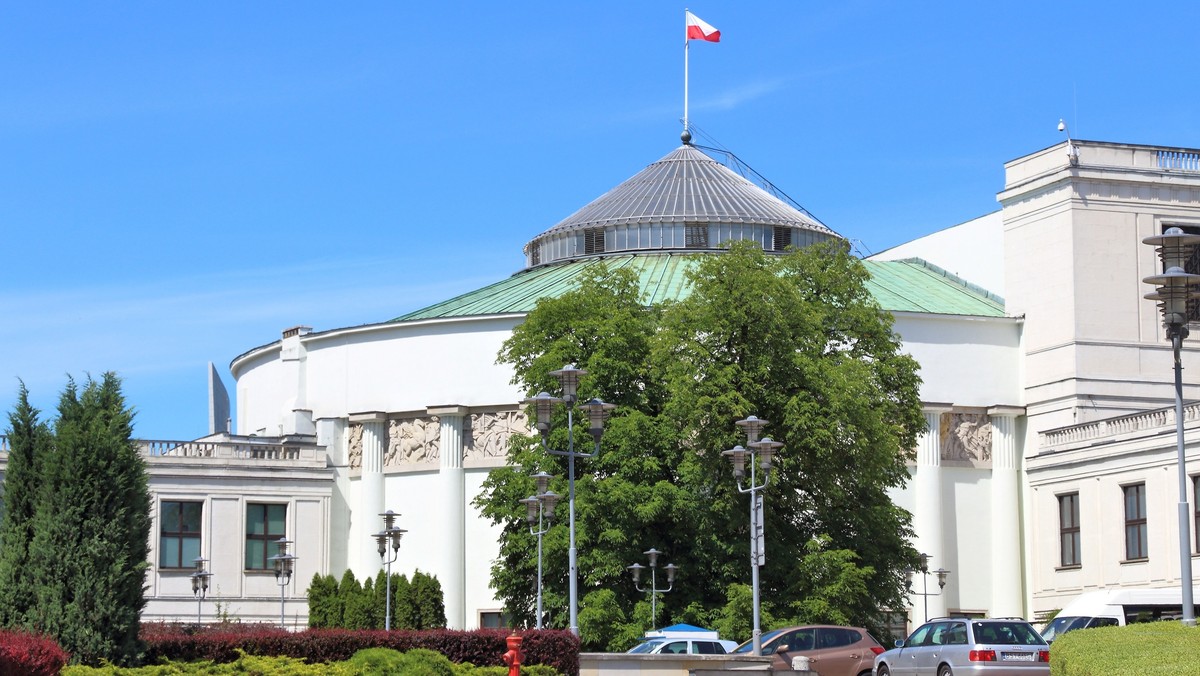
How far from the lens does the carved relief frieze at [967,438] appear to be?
65312mm

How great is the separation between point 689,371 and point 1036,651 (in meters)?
17.6

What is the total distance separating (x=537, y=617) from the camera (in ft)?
161

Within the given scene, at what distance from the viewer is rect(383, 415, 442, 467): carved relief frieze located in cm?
6619

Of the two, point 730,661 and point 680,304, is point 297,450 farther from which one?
point 730,661

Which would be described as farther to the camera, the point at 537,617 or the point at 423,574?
the point at 423,574

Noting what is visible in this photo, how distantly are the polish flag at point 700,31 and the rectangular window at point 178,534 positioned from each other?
2920 cm

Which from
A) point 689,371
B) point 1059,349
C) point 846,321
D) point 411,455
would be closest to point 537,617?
point 689,371

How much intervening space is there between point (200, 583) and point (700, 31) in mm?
31736

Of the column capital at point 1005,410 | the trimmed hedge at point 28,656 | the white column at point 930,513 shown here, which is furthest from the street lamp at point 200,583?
the trimmed hedge at point 28,656

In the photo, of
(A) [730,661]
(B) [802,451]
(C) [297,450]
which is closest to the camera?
(A) [730,661]

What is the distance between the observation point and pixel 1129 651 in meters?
22.2

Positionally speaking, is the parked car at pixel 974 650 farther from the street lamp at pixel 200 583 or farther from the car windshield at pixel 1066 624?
the street lamp at pixel 200 583

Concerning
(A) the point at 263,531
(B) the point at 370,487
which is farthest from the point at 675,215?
(A) the point at 263,531

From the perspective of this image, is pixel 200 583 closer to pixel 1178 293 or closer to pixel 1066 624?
pixel 1066 624
